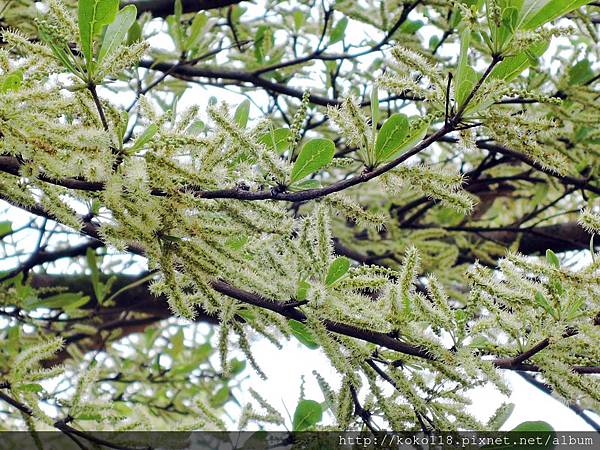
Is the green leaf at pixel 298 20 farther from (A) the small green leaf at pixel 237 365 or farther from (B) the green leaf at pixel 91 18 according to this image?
(B) the green leaf at pixel 91 18

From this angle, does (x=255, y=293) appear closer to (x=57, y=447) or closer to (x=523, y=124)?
(x=523, y=124)

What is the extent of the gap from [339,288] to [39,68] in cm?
55

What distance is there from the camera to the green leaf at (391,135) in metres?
1.01

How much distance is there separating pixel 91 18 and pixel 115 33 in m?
0.05

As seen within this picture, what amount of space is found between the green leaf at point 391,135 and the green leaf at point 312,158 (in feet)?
0.26

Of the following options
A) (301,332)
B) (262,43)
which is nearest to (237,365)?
(262,43)

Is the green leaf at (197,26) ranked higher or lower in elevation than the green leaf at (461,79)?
higher

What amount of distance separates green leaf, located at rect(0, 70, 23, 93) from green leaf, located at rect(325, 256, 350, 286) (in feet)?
1.71

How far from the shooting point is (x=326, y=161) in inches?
42.2

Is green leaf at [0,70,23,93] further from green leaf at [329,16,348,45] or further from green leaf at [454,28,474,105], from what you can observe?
green leaf at [329,16,348,45]

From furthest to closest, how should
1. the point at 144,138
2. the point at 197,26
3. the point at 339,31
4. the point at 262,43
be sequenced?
1. the point at 262,43
2. the point at 339,31
3. the point at 197,26
4. the point at 144,138

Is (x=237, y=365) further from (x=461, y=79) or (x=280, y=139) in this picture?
(x=461, y=79)

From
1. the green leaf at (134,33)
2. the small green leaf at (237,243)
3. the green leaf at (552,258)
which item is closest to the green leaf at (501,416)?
the green leaf at (552,258)

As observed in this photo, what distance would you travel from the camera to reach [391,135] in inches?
40.1
